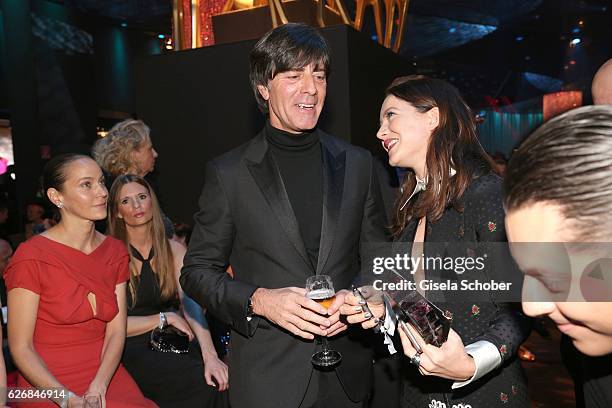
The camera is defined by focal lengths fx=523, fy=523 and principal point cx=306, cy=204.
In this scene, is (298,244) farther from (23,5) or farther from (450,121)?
(23,5)

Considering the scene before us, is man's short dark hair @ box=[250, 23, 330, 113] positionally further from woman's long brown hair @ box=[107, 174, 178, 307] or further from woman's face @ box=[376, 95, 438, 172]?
woman's long brown hair @ box=[107, 174, 178, 307]

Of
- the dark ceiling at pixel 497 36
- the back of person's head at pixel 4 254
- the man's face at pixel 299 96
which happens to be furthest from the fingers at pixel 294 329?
the dark ceiling at pixel 497 36

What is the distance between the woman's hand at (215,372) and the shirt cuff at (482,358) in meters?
1.82

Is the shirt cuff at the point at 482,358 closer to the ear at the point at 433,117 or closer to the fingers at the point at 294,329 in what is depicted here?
the fingers at the point at 294,329

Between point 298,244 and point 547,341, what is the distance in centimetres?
504

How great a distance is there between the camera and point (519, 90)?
60.0ft

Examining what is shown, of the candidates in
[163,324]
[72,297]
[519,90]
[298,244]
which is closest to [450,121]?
[298,244]

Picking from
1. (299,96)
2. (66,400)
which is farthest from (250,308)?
(66,400)

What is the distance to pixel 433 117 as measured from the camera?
1886 millimetres

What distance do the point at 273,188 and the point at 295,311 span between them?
536mm

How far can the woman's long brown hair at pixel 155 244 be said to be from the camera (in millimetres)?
3480

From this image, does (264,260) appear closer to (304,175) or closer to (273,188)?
(273,188)

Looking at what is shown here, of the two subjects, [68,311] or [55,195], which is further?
[55,195]

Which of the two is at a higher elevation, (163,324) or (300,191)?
(300,191)
